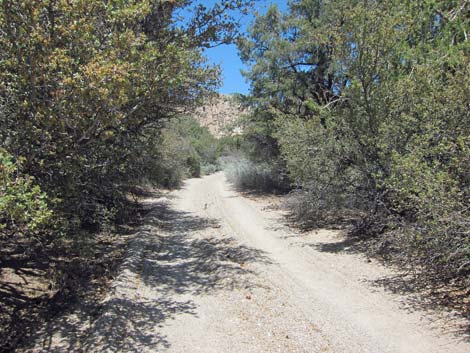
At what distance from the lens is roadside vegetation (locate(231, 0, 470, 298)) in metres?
5.90

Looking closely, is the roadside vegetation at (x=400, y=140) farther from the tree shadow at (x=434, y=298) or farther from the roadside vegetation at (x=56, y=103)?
the roadside vegetation at (x=56, y=103)

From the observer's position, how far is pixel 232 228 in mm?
13648

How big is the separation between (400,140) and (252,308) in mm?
5150

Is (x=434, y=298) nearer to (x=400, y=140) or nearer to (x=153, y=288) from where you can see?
(x=400, y=140)

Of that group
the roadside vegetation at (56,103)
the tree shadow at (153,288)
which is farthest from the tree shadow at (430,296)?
the roadside vegetation at (56,103)

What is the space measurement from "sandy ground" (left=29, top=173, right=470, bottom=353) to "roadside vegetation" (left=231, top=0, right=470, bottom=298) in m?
1.09

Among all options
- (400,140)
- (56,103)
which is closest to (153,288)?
(56,103)

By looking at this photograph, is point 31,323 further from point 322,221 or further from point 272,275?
point 322,221

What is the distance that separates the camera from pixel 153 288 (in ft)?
24.1

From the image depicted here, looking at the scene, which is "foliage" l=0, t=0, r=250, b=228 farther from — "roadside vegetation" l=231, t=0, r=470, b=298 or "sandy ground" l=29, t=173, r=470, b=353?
"roadside vegetation" l=231, t=0, r=470, b=298

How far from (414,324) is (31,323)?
5.71m

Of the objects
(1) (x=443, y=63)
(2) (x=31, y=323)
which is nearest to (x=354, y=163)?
(1) (x=443, y=63)

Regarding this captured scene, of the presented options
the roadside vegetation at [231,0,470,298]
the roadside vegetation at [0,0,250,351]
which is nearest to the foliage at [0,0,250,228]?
the roadside vegetation at [0,0,250,351]

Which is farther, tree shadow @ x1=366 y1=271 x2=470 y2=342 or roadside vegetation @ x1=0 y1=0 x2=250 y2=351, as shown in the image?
tree shadow @ x1=366 y1=271 x2=470 y2=342
